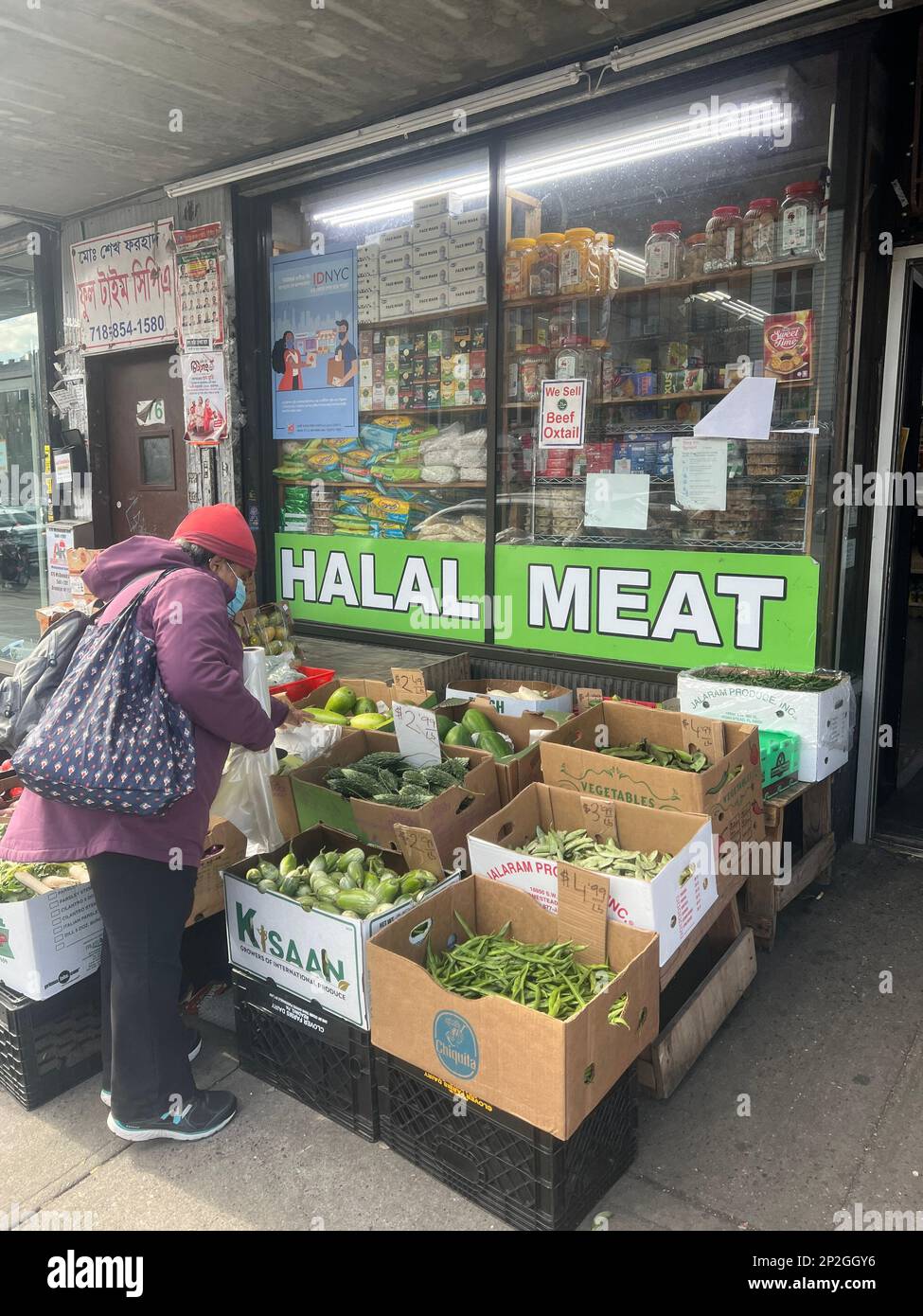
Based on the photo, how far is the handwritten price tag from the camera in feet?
15.9

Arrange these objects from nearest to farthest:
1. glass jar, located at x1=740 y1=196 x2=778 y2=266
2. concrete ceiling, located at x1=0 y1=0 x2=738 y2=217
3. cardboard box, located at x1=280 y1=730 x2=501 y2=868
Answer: cardboard box, located at x1=280 y1=730 x2=501 y2=868 → concrete ceiling, located at x1=0 y1=0 x2=738 y2=217 → glass jar, located at x1=740 y1=196 x2=778 y2=266

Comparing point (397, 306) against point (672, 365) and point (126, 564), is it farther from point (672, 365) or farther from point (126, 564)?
point (126, 564)

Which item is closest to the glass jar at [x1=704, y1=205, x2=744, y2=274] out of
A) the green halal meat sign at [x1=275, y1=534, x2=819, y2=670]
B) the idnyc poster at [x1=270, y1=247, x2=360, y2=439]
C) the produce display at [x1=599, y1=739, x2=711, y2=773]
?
the green halal meat sign at [x1=275, y1=534, x2=819, y2=670]

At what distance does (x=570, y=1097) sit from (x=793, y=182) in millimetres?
4134

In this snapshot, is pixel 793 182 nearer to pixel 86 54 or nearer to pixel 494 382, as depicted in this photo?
pixel 494 382

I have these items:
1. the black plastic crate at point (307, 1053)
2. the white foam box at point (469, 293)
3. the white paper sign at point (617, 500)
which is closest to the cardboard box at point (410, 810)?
the black plastic crate at point (307, 1053)

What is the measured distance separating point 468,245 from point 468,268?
0.13m

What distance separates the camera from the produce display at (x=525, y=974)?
8.29 feet

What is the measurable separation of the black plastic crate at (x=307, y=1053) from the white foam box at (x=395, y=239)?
4568 millimetres

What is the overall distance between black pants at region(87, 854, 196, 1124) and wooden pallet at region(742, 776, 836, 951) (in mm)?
2210

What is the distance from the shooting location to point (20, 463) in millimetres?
8758

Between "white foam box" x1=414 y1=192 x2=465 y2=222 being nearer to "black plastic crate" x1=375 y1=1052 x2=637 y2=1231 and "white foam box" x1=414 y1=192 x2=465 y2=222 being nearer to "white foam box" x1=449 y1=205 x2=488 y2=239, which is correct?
"white foam box" x1=449 y1=205 x2=488 y2=239

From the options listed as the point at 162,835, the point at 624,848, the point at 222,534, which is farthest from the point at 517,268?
the point at 162,835

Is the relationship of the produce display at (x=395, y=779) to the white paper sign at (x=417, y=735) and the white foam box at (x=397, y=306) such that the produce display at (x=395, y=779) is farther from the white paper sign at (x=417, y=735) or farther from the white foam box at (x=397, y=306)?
the white foam box at (x=397, y=306)
